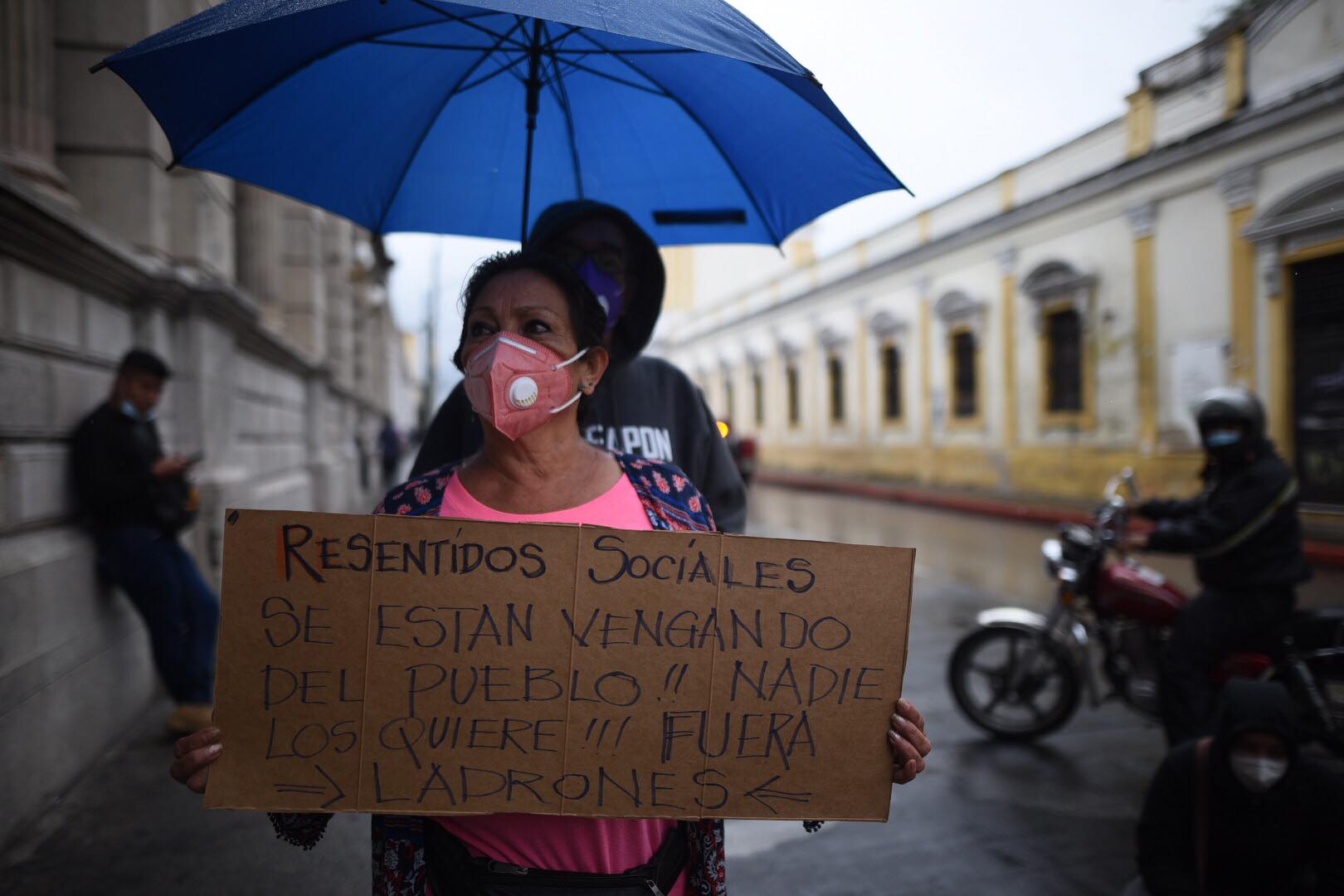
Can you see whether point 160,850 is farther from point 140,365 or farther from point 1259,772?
point 1259,772

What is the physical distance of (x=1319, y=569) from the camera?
9.71m

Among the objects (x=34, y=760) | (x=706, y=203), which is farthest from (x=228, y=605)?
(x=34, y=760)

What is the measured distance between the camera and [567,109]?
2.64m

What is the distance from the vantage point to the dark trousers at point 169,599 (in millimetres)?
3912

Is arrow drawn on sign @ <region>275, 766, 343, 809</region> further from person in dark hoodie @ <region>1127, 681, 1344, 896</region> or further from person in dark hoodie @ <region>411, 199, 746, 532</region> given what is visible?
person in dark hoodie @ <region>1127, 681, 1344, 896</region>

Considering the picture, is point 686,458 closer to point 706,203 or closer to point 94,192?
point 706,203

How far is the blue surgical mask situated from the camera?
399cm

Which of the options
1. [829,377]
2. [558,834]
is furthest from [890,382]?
[558,834]

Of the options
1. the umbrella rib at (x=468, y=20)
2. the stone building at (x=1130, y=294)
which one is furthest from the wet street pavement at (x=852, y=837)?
the stone building at (x=1130, y=294)

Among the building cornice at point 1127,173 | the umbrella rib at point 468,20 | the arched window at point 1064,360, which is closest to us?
the umbrella rib at point 468,20

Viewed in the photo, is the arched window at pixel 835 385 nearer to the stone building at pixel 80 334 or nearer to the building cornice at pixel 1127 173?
the building cornice at pixel 1127 173

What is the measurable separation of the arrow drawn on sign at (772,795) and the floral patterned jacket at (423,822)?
14cm

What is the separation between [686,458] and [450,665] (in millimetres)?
1151

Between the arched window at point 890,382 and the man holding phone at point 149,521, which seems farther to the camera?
the arched window at point 890,382
